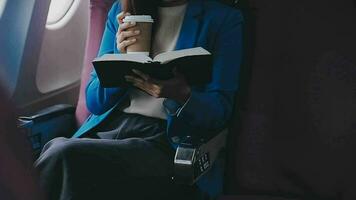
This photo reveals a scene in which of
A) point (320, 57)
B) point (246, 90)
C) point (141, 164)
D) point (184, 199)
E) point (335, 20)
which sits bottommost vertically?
point (184, 199)

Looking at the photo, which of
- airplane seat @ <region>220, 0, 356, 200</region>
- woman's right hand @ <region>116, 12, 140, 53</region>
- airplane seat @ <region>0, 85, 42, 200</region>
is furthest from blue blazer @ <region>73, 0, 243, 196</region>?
airplane seat @ <region>0, 85, 42, 200</region>

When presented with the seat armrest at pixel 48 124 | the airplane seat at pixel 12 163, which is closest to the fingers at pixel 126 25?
the seat armrest at pixel 48 124

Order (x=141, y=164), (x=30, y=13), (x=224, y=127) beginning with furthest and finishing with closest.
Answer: (x=30, y=13) < (x=224, y=127) < (x=141, y=164)

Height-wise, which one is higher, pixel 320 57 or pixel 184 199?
pixel 320 57

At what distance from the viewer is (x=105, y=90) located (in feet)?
6.37

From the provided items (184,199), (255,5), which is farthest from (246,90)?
(184,199)

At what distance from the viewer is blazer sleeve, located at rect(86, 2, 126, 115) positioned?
1.94 metres

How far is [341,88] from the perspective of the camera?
180cm

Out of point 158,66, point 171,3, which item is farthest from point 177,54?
point 171,3

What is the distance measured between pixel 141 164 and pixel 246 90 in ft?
1.49

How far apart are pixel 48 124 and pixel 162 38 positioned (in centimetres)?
53

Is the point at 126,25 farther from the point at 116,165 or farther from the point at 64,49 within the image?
the point at 64,49

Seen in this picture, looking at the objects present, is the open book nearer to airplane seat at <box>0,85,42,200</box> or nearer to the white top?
the white top

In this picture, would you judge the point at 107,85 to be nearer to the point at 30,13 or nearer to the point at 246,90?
the point at 246,90
